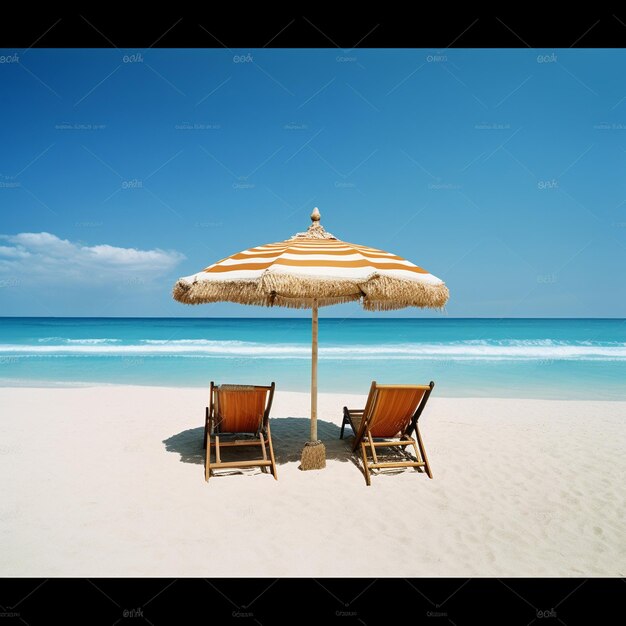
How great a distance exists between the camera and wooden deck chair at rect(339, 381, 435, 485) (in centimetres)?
421

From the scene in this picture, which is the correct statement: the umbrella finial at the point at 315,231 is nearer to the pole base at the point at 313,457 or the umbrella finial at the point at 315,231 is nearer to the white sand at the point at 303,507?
the pole base at the point at 313,457

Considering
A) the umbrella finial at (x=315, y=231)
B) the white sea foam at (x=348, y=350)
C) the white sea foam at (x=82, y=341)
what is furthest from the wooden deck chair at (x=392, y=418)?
the white sea foam at (x=82, y=341)

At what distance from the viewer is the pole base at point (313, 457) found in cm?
441

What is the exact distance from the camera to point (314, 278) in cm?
374

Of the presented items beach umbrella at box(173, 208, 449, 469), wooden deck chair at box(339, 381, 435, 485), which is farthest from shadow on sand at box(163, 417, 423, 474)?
beach umbrella at box(173, 208, 449, 469)

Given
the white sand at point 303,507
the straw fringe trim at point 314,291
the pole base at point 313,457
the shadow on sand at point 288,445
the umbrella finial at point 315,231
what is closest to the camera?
the white sand at point 303,507

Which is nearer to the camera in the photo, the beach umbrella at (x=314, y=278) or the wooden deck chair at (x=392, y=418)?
the beach umbrella at (x=314, y=278)

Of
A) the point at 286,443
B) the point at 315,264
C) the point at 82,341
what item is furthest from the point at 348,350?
the point at 315,264

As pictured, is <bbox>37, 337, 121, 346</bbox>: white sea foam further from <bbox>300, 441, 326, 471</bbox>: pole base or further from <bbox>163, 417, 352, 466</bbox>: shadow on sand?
<bbox>300, 441, 326, 471</bbox>: pole base

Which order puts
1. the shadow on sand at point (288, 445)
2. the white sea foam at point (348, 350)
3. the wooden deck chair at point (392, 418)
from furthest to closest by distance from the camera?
1. the white sea foam at point (348, 350)
2. the shadow on sand at point (288, 445)
3. the wooden deck chair at point (392, 418)

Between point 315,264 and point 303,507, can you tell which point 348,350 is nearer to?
point 315,264

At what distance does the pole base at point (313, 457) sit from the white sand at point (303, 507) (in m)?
0.13
